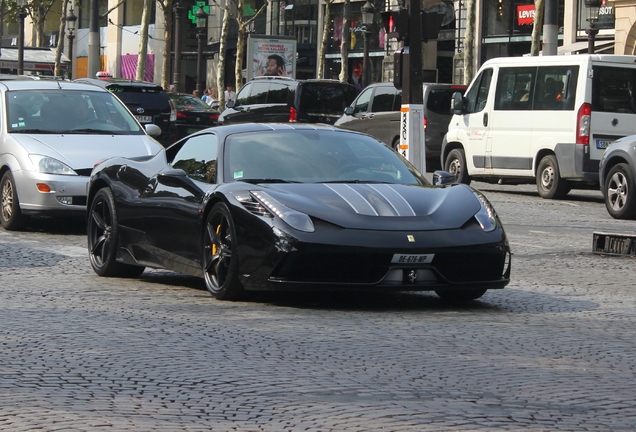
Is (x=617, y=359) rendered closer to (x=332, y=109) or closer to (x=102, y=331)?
(x=102, y=331)

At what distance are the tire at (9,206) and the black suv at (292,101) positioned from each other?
14640 mm

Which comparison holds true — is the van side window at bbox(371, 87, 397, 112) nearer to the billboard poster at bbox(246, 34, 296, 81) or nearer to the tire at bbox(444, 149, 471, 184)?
the tire at bbox(444, 149, 471, 184)

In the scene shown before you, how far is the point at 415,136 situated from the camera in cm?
1680

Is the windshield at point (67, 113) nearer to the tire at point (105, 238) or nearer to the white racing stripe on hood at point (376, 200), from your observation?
the tire at point (105, 238)

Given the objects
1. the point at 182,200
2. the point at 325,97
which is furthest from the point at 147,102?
the point at 182,200

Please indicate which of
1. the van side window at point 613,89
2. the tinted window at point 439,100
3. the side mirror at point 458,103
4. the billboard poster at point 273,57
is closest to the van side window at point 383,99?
the tinted window at point 439,100

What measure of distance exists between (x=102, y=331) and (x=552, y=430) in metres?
3.23

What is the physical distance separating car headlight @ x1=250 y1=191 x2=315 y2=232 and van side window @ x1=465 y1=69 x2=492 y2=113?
14.0m

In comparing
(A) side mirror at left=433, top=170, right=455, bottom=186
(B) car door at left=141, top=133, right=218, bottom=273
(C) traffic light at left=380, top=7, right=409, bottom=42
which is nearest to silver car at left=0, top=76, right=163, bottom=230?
(C) traffic light at left=380, top=7, right=409, bottom=42

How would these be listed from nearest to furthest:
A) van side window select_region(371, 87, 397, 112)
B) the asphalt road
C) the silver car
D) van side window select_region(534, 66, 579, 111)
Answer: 1. the asphalt road
2. the silver car
3. van side window select_region(534, 66, 579, 111)
4. van side window select_region(371, 87, 397, 112)

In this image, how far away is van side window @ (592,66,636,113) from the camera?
790 inches

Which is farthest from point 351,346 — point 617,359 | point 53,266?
point 53,266

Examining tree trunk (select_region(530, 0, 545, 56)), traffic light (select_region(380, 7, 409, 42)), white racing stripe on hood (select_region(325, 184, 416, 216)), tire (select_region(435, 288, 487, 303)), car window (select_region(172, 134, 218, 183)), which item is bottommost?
tire (select_region(435, 288, 487, 303))

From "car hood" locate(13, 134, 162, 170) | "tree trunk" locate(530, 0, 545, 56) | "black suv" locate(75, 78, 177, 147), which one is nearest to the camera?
"car hood" locate(13, 134, 162, 170)
